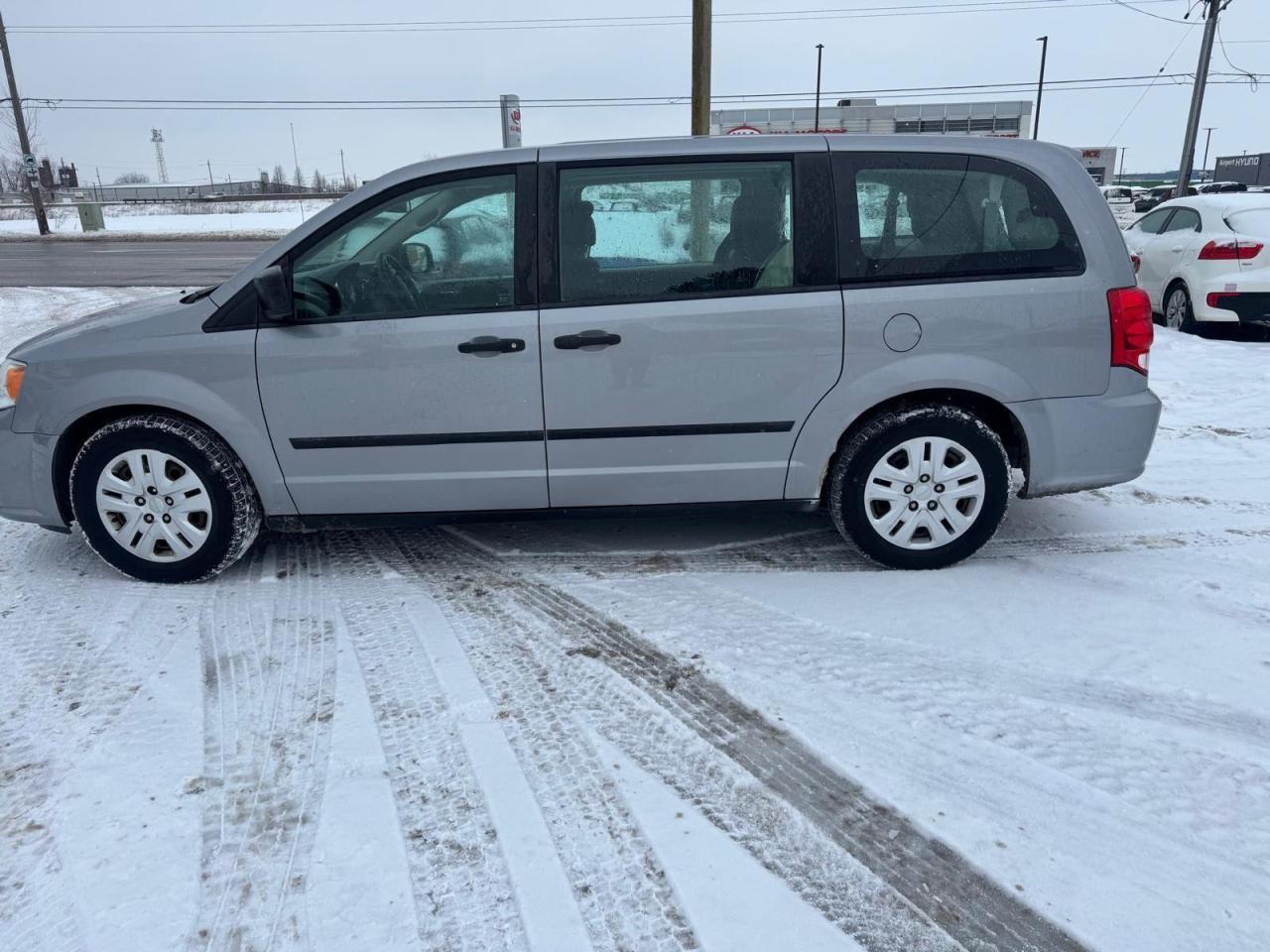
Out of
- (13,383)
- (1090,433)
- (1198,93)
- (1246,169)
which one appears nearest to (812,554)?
(1090,433)

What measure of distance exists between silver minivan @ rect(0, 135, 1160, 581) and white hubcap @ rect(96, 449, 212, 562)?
1 cm

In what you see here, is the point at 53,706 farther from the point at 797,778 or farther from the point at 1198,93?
the point at 1198,93

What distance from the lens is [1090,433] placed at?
3969 mm

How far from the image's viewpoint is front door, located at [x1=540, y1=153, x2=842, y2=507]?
380 cm

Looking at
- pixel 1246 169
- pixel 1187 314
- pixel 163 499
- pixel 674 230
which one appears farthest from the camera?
pixel 1246 169

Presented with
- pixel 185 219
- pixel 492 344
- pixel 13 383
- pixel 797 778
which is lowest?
pixel 797 778

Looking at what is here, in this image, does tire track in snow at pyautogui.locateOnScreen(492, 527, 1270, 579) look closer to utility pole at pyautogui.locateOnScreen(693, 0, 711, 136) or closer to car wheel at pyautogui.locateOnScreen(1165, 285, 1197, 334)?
car wheel at pyautogui.locateOnScreen(1165, 285, 1197, 334)

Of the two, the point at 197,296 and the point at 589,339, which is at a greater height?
the point at 197,296

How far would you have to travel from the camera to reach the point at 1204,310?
921 cm

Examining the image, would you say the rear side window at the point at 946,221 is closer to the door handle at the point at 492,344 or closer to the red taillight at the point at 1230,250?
the door handle at the point at 492,344

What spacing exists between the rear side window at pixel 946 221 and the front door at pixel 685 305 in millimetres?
152

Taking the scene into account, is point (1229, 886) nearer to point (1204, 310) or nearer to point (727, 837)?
point (727, 837)

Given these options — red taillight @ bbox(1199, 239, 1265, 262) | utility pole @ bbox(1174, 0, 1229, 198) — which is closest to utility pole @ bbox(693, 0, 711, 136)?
red taillight @ bbox(1199, 239, 1265, 262)

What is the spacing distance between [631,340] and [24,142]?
128ft
